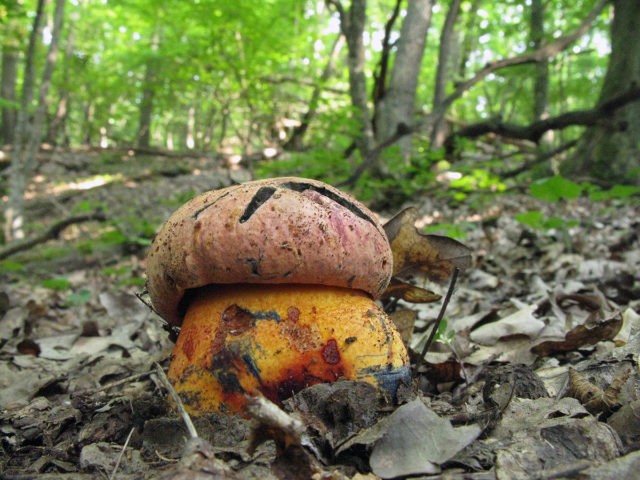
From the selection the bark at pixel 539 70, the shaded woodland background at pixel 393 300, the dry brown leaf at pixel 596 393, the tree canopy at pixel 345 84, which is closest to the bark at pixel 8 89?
the tree canopy at pixel 345 84

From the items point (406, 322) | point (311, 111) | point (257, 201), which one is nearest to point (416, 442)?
point (257, 201)

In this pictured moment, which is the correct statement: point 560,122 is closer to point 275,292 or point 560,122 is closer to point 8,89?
point 275,292

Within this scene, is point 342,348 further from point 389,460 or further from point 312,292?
point 389,460

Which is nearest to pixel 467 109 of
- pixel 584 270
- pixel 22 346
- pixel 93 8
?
pixel 93 8

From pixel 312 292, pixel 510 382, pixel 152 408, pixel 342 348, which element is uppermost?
pixel 312 292

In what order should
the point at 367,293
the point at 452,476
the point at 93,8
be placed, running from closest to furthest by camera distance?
the point at 452,476 → the point at 367,293 → the point at 93,8

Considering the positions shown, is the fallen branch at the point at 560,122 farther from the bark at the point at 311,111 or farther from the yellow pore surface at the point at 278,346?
the yellow pore surface at the point at 278,346

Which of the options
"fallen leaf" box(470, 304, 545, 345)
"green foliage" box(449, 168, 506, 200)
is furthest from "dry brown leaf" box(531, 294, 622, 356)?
"green foliage" box(449, 168, 506, 200)
